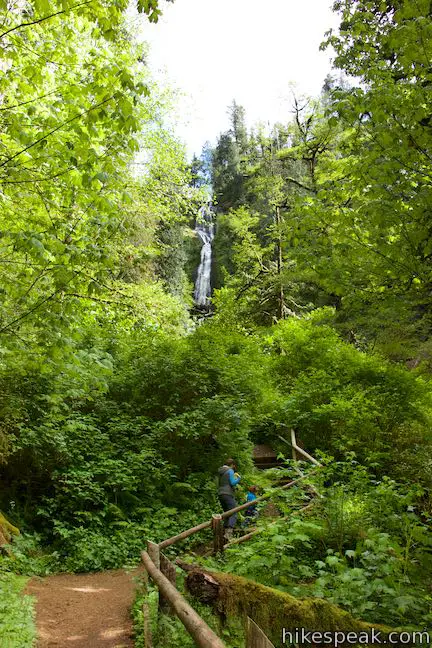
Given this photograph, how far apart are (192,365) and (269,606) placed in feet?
27.5

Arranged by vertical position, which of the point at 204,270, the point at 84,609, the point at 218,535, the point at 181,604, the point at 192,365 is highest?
the point at 204,270

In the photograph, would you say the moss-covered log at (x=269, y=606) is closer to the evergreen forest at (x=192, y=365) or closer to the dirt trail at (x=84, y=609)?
the evergreen forest at (x=192, y=365)

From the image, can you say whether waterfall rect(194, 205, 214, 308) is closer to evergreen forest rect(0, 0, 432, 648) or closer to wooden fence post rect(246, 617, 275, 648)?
evergreen forest rect(0, 0, 432, 648)

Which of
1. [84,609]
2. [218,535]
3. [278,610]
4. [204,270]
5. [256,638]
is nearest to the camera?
[256,638]

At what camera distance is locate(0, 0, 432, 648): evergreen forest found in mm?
4438

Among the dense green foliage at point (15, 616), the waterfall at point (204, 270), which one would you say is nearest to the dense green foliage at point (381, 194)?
the dense green foliage at point (15, 616)

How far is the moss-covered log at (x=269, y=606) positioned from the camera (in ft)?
12.2

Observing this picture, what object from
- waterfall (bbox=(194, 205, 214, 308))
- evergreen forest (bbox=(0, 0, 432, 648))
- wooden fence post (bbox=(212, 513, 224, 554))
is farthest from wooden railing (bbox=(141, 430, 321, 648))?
waterfall (bbox=(194, 205, 214, 308))

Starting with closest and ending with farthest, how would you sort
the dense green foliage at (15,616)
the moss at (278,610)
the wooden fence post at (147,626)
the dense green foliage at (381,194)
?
the moss at (278,610) < the dense green foliage at (15,616) < the wooden fence post at (147,626) < the dense green foliage at (381,194)

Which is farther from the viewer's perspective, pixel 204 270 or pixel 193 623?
pixel 204 270

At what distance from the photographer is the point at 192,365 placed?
39.9 feet

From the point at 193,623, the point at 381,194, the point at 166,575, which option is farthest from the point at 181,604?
the point at 381,194

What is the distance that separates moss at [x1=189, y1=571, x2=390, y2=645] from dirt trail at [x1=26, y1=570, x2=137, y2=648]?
1832mm

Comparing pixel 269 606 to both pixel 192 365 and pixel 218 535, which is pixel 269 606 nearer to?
pixel 218 535
